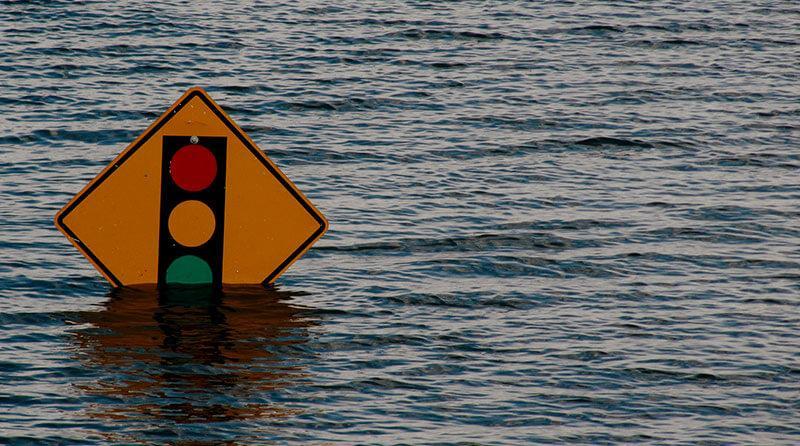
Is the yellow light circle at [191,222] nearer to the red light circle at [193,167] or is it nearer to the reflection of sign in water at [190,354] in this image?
the red light circle at [193,167]

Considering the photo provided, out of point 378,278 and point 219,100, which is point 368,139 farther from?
point 378,278

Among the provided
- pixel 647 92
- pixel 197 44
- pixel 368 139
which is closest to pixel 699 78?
pixel 647 92

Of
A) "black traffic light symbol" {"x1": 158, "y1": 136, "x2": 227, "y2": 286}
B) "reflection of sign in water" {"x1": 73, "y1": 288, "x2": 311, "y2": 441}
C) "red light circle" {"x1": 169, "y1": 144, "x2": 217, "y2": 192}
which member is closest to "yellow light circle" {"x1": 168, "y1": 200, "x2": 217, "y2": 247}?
"black traffic light symbol" {"x1": 158, "y1": 136, "x2": 227, "y2": 286}

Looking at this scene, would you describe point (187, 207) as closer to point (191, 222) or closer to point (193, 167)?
point (191, 222)

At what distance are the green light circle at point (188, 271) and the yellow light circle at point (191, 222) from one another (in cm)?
14

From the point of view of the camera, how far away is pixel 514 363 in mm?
9820

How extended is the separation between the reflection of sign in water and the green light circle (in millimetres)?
84

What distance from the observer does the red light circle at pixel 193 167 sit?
10695mm

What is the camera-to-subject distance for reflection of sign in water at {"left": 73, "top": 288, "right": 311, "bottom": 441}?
350 inches

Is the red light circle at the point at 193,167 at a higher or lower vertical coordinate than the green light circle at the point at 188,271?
higher

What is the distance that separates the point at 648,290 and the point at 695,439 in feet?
10.3

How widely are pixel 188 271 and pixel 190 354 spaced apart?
1184mm

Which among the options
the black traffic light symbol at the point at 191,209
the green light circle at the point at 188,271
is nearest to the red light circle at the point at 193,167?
the black traffic light symbol at the point at 191,209

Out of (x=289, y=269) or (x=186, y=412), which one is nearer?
(x=186, y=412)
